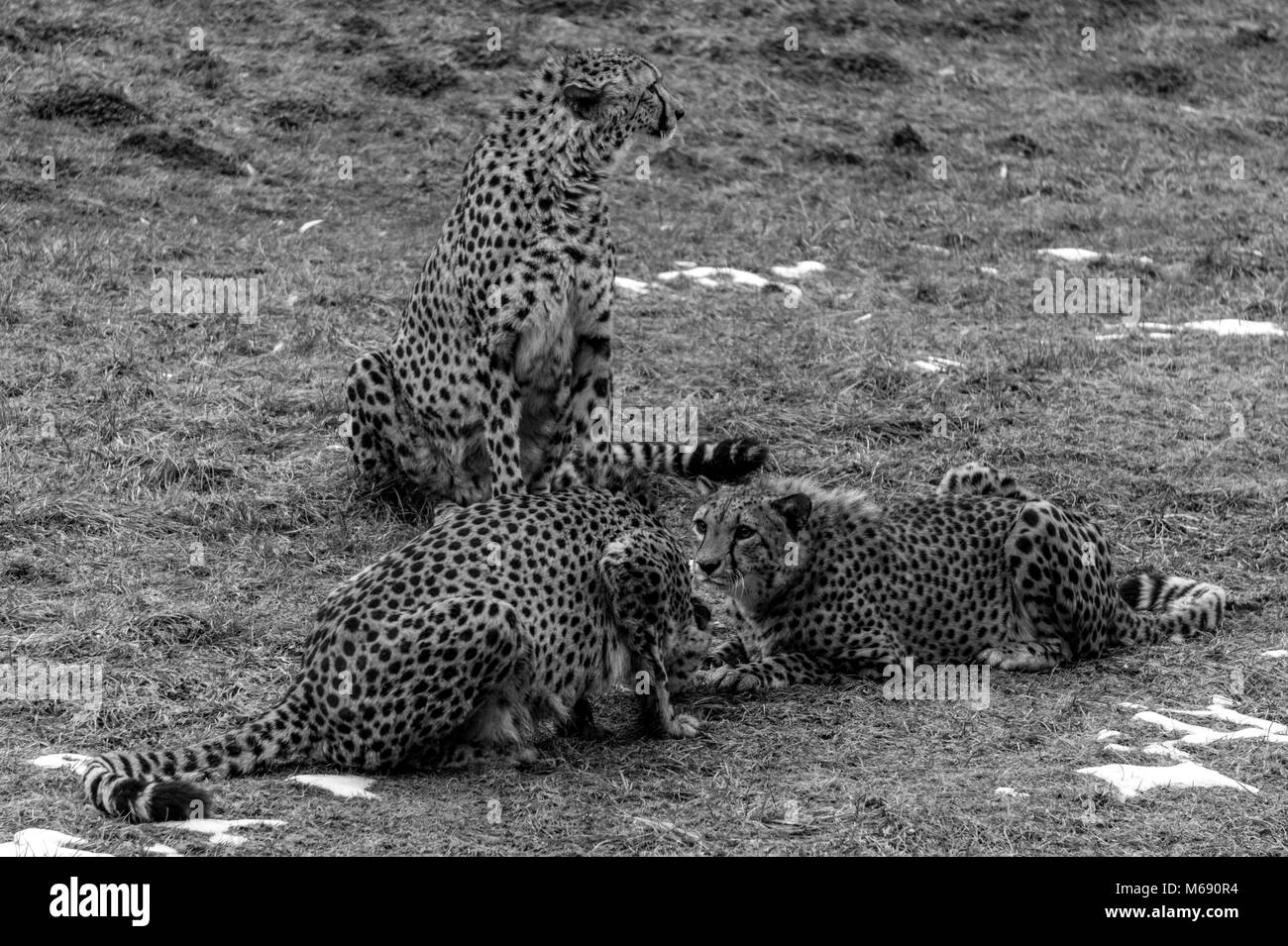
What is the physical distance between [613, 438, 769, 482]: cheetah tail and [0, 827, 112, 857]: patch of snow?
2804mm

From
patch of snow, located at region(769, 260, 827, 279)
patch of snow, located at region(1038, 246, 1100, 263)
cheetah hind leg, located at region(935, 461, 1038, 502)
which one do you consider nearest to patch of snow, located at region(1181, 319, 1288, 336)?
patch of snow, located at region(1038, 246, 1100, 263)

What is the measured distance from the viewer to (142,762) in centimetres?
493

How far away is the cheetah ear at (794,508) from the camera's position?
21.5ft

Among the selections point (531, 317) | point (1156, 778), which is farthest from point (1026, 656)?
point (531, 317)

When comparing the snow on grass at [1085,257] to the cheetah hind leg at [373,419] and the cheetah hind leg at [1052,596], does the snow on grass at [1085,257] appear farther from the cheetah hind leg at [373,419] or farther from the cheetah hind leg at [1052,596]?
the cheetah hind leg at [373,419]

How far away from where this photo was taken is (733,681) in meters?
6.26

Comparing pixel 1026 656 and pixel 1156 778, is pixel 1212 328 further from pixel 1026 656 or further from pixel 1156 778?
pixel 1156 778

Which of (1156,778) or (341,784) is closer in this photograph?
(341,784)

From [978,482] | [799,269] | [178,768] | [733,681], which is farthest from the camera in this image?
[799,269]

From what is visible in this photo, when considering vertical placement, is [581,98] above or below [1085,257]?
above

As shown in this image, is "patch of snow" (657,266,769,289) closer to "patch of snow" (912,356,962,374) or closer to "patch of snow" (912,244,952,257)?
"patch of snow" (912,244,952,257)

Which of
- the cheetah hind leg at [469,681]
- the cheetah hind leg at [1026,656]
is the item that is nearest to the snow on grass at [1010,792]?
the cheetah hind leg at [1026,656]

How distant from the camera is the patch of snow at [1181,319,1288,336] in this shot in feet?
34.4

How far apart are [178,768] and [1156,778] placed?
303cm
